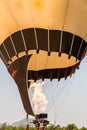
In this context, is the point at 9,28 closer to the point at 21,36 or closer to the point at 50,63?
the point at 21,36

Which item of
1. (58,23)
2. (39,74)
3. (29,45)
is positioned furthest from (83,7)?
(39,74)

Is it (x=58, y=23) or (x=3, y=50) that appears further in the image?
(x=3, y=50)

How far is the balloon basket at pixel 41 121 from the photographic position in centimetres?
1484

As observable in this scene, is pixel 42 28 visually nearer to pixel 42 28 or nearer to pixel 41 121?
pixel 42 28

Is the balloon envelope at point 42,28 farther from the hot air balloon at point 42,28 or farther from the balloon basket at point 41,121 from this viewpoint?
the balloon basket at point 41,121

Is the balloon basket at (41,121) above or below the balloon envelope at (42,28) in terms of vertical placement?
below

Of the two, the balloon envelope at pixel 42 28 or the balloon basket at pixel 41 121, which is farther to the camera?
the balloon basket at pixel 41 121

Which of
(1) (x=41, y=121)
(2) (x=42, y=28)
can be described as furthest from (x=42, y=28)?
(1) (x=41, y=121)

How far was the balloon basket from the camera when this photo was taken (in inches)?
584

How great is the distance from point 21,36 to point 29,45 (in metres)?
0.61

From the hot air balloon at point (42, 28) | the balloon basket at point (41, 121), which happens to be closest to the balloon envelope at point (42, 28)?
the hot air balloon at point (42, 28)

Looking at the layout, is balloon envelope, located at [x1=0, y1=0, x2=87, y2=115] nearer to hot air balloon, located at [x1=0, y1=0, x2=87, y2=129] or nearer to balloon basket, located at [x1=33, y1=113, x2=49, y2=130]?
hot air balloon, located at [x1=0, y1=0, x2=87, y2=129]

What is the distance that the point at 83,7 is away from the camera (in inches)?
575

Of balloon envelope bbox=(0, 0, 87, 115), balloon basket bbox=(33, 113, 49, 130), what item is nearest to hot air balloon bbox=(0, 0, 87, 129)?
balloon envelope bbox=(0, 0, 87, 115)
